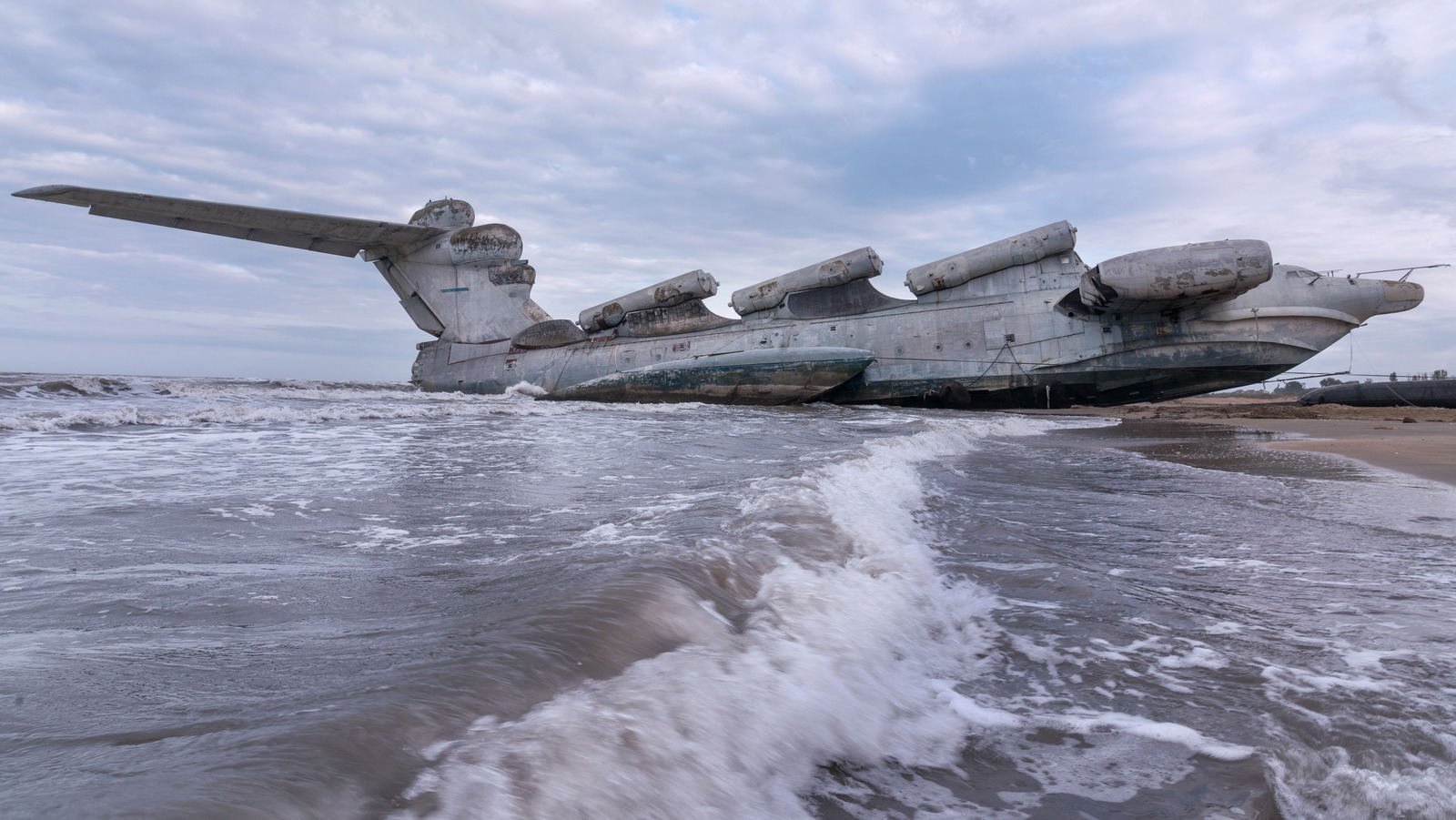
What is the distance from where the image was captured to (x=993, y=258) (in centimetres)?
1616

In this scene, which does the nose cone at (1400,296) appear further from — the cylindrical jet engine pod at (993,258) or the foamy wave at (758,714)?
the foamy wave at (758,714)

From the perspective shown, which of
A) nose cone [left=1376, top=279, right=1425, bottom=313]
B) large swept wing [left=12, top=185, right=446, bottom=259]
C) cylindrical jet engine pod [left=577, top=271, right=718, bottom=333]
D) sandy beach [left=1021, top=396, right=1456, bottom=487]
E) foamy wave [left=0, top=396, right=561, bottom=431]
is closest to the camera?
sandy beach [left=1021, top=396, right=1456, bottom=487]

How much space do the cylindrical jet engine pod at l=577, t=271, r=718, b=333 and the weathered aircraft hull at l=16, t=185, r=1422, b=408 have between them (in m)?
0.05

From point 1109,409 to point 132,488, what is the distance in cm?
1901

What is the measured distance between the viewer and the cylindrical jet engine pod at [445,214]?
20.5 m

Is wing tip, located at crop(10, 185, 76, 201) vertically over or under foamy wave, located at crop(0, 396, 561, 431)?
over

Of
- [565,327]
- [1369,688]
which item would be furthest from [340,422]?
[565,327]

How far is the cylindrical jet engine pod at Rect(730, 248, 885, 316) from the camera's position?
17.6 meters

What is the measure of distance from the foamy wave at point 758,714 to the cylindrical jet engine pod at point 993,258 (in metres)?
14.8

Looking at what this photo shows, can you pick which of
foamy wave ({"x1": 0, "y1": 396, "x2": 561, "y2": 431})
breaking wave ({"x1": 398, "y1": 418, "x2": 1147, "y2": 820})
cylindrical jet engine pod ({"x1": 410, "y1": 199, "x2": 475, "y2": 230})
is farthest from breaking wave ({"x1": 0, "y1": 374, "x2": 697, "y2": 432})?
breaking wave ({"x1": 398, "y1": 418, "x2": 1147, "y2": 820})

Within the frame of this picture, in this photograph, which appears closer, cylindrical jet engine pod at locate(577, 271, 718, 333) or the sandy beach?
the sandy beach

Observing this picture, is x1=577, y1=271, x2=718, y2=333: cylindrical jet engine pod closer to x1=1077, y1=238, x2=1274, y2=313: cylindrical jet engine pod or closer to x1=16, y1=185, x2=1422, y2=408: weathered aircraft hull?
x1=16, y1=185, x2=1422, y2=408: weathered aircraft hull

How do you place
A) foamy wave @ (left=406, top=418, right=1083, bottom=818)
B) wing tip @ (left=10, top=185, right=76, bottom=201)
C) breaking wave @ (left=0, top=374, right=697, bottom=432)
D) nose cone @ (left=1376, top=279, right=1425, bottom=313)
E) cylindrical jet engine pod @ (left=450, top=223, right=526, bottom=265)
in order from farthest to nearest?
1. cylindrical jet engine pod @ (left=450, top=223, right=526, bottom=265)
2. nose cone @ (left=1376, top=279, right=1425, bottom=313)
3. wing tip @ (left=10, top=185, right=76, bottom=201)
4. breaking wave @ (left=0, top=374, right=697, bottom=432)
5. foamy wave @ (left=406, top=418, right=1083, bottom=818)

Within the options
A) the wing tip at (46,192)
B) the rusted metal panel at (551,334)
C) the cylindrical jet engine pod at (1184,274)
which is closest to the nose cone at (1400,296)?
the cylindrical jet engine pod at (1184,274)
